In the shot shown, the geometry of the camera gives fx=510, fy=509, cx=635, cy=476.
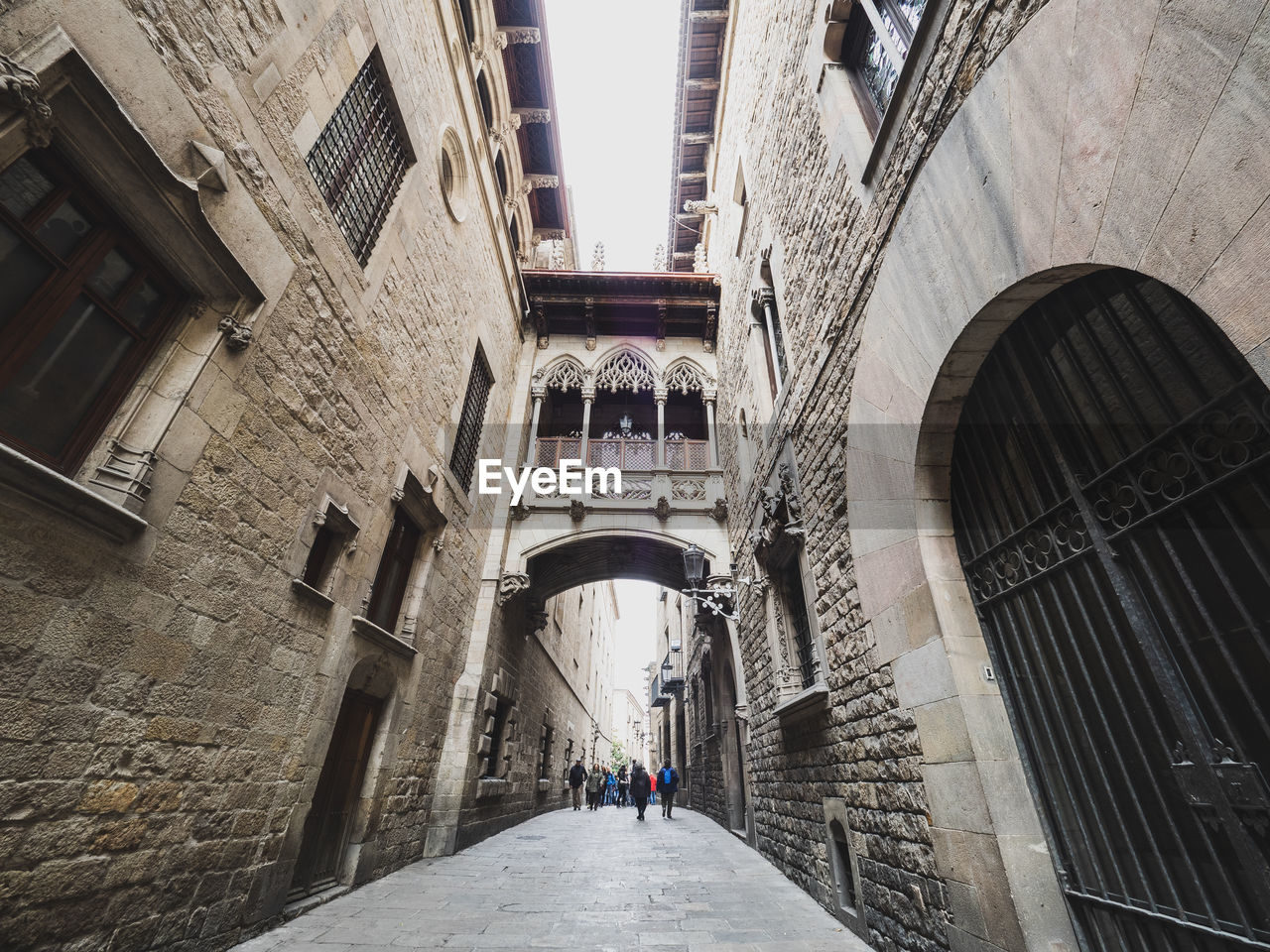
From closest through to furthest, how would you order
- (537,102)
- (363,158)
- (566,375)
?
(363,158)
(537,102)
(566,375)

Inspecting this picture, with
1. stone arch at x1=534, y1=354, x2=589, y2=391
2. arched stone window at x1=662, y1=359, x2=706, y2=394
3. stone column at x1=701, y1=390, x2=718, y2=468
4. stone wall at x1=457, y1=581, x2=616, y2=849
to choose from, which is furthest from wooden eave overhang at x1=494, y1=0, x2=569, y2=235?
stone wall at x1=457, y1=581, x2=616, y2=849

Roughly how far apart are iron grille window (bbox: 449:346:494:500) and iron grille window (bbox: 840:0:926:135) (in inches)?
227

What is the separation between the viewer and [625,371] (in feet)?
36.5

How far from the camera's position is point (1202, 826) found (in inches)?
64.5

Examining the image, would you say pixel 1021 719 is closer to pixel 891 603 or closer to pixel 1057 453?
pixel 891 603

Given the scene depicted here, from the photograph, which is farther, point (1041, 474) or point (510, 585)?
point (510, 585)

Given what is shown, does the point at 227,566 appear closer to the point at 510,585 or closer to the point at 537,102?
the point at 510,585

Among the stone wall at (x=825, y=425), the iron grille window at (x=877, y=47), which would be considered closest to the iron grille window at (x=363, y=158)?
the stone wall at (x=825, y=425)

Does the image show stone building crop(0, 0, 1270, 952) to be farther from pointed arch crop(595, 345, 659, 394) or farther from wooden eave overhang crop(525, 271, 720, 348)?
pointed arch crop(595, 345, 659, 394)

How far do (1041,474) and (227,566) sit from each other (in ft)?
14.6

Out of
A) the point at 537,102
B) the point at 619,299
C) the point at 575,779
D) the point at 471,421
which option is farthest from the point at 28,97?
the point at 575,779

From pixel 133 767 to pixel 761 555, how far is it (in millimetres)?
5430

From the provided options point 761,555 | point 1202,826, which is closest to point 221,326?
point 1202,826

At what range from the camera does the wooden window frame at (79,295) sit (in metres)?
2.18
